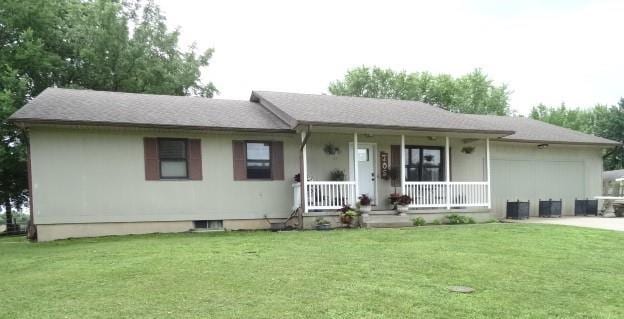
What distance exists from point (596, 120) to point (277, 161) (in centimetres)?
3458

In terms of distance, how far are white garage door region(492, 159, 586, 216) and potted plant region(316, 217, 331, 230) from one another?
21.9ft

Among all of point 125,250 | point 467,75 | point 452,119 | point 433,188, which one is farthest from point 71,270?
point 467,75

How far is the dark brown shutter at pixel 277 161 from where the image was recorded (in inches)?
473

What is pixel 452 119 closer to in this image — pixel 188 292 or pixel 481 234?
pixel 481 234

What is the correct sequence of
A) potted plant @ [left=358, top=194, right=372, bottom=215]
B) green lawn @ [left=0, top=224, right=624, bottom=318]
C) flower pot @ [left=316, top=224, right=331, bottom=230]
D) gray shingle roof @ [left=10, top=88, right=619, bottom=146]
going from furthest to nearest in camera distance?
potted plant @ [left=358, top=194, right=372, bottom=215]
flower pot @ [left=316, top=224, right=331, bottom=230]
gray shingle roof @ [left=10, top=88, right=619, bottom=146]
green lawn @ [left=0, top=224, right=624, bottom=318]

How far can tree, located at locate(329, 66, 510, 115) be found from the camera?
3631cm

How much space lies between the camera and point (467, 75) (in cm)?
3906

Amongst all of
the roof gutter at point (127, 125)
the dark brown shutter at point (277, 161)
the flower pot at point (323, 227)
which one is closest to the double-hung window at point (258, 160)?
the dark brown shutter at point (277, 161)

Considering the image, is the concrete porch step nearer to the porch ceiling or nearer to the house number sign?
the house number sign

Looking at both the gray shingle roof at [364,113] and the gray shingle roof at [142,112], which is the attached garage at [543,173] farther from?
the gray shingle roof at [142,112]

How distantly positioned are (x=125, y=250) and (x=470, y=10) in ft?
44.8

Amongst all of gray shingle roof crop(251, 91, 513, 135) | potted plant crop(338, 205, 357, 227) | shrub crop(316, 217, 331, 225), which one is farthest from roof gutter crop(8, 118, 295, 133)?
potted plant crop(338, 205, 357, 227)

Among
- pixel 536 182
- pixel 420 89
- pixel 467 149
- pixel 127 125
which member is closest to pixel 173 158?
pixel 127 125

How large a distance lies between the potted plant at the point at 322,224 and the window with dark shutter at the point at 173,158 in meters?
3.63
